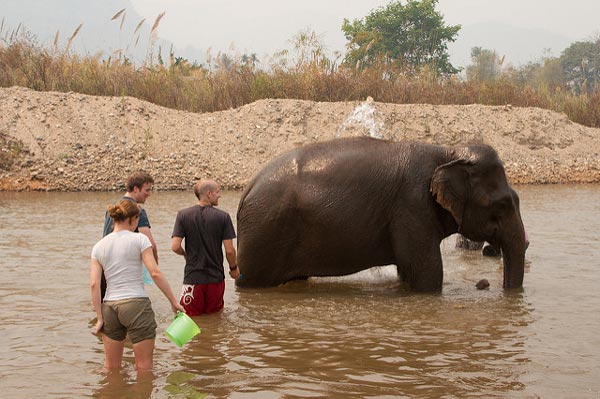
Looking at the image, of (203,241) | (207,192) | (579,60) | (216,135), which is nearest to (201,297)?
(203,241)

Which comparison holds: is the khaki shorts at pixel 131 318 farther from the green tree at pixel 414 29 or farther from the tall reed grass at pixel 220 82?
the green tree at pixel 414 29

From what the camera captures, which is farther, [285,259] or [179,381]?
[285,259]

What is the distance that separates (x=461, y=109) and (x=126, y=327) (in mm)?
23444

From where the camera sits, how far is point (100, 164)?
74.3 ft

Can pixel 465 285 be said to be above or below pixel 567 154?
below

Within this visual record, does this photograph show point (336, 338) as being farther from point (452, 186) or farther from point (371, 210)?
point (452, 186)

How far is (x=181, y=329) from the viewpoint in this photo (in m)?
6.60

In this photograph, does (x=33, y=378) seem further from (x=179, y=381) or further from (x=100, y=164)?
(x=100, y=164)

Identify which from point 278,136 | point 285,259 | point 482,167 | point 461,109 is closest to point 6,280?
point 285,259

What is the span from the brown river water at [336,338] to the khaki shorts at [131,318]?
369mm

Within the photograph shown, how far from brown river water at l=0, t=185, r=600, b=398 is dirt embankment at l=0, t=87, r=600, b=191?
401 inches

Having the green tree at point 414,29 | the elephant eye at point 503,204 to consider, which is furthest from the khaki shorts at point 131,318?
the green tree at point 414,29

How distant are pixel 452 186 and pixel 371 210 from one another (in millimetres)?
913

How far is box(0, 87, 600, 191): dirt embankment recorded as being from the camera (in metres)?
22.5
